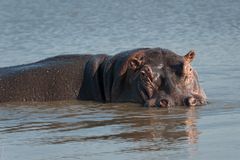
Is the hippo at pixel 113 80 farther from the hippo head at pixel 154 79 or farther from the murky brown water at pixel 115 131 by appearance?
the murky brown water at pixel 115 131

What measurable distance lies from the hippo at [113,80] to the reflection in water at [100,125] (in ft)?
0.67

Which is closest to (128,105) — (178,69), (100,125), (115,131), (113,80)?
(113,80)

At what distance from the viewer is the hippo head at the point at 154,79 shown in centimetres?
918

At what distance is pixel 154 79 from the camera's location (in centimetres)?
930

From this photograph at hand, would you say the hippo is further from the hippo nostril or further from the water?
the water

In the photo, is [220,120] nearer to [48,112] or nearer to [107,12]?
[48,112]

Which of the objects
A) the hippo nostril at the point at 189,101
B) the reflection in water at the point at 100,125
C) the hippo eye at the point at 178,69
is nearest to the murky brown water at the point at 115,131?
the reflection in water at the point at 100,125

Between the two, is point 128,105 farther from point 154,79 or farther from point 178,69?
point 178,69

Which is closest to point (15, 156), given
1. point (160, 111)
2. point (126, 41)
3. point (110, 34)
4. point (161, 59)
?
point (160, 111)

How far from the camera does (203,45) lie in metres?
14.7

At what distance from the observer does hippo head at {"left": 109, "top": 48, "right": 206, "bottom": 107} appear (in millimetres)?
9180

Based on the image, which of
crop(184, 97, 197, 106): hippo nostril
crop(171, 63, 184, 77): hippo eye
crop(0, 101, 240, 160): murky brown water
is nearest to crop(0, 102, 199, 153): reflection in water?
crop(0, 101, 240, 160): murky brown water

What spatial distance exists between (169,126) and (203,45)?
6.96 m

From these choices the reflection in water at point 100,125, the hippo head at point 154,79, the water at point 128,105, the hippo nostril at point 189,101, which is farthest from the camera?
the hippo head at point 154,79
